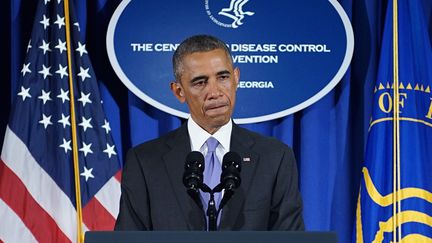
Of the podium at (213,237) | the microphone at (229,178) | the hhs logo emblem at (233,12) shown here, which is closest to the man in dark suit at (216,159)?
the microphone at (229,178)

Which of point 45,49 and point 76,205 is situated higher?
point 45,49

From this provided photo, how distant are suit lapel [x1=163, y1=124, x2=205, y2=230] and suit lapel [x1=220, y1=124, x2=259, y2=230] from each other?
0.27ft

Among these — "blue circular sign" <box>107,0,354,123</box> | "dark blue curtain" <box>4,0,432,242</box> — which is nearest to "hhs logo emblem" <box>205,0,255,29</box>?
"blue circular sign" <box>107,0,354,123</box>

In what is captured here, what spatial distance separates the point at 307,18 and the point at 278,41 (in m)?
0.21

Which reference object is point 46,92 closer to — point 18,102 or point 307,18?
point 18,102

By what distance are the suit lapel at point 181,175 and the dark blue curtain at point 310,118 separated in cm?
166

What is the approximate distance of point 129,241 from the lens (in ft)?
5.92

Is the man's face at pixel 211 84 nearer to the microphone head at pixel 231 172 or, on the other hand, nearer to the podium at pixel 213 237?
the microphone head at pixel 231 172

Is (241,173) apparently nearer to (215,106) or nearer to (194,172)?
(215,106)

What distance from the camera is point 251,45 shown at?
4.30 metres

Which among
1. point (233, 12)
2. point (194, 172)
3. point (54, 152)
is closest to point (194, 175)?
point (194, 172)

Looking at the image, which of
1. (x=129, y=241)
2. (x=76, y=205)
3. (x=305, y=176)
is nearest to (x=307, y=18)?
(x=305, y=176)

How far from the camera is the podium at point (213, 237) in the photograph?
179cm

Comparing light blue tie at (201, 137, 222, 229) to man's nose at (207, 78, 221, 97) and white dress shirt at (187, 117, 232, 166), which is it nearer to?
white dress shirt at (187, 117, 232, 166)
